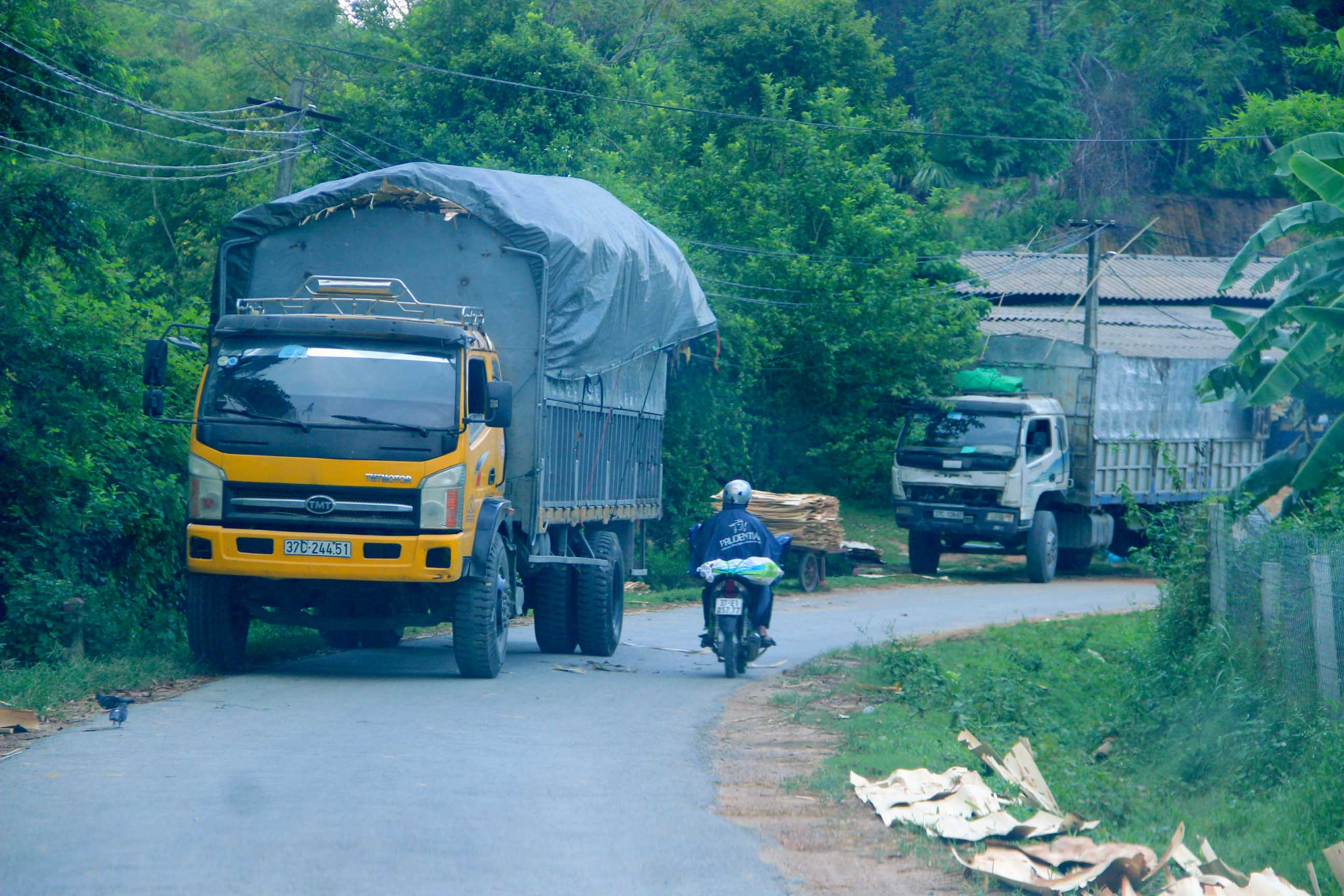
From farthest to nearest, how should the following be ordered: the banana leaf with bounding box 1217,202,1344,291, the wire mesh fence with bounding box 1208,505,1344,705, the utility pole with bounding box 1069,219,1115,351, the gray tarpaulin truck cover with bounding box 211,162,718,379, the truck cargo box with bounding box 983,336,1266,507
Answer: the utility pole with bounding box 1069,219,1115,351, the truck cargo box with bounding box 983,336,1266,507, the banana leaf with bounding box 1217,202,1344,291, the gray tarpaulin truck cover with bounding box 211,162,718,379, the wire mesh fence with bounding box 1208,505,1344,705

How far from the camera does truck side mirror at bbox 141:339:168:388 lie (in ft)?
34.0

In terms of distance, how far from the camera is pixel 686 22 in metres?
33.1

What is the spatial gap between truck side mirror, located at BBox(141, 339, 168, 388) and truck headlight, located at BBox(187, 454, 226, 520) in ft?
1.96

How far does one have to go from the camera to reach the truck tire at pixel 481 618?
35.2 ft

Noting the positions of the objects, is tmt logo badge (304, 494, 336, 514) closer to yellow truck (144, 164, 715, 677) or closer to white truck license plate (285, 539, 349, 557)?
yellow truck (144, 164, 715, 677)

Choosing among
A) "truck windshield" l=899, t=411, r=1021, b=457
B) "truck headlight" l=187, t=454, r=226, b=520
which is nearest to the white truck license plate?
"truck headlight" l=187, t=454, r=226, b=520

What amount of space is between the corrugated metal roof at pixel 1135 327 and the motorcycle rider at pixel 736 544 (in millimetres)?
19753

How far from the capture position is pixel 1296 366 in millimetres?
11016

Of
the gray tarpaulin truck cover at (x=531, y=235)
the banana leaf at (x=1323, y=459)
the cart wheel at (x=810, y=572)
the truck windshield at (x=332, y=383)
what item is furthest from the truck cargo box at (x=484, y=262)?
the cart wheel at (x=810, y=572)

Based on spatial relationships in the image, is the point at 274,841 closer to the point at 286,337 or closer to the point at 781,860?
the point at 781,860

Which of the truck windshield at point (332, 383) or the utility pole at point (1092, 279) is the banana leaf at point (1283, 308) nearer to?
the truck windshield at point (332, 383)

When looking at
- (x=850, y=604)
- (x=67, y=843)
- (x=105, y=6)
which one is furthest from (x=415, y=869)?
(x=105, y=6)

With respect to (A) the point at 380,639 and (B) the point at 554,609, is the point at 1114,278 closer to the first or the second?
(B) the point at 554,609

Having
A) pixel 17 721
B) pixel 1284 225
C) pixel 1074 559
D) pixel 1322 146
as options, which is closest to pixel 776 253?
pixel 1074 559
